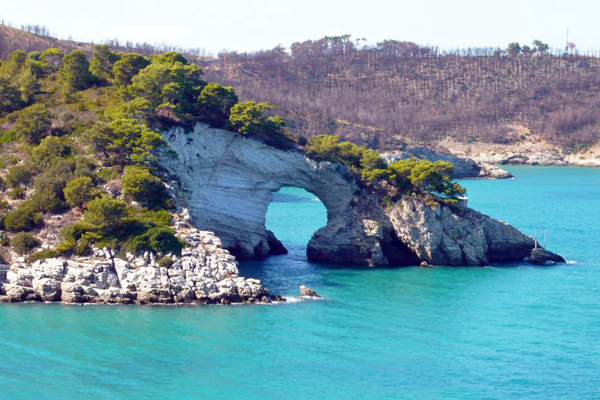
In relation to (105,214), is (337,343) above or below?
below

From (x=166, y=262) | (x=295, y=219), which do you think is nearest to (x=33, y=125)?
(x=166, y=262)

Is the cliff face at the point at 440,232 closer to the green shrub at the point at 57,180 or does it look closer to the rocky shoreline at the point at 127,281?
the rocky shoreline at the point at 127,281

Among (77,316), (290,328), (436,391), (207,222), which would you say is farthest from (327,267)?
(436,391)

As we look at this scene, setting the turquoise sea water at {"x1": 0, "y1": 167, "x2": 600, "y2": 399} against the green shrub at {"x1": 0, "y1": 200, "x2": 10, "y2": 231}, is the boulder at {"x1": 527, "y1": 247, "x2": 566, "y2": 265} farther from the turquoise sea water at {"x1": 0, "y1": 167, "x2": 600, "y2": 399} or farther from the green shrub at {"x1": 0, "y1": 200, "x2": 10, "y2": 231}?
the green shrub at {"x1": 0, "y1": 200, "x2": 10, "y2": 231}

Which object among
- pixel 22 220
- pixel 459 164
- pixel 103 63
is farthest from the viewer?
pixel 459 164

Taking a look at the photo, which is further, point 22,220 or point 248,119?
point 248,119

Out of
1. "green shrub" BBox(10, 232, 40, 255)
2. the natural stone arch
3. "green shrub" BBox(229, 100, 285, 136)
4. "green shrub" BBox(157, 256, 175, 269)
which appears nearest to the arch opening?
the natural stone arch

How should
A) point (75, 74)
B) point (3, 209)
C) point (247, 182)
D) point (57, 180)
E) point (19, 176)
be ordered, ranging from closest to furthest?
point (3, 209) < point (57, 180) < point (19, 176) < point (247, 182) < point (75, 74)

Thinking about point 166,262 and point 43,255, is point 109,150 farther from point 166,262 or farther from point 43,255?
point 166,262
